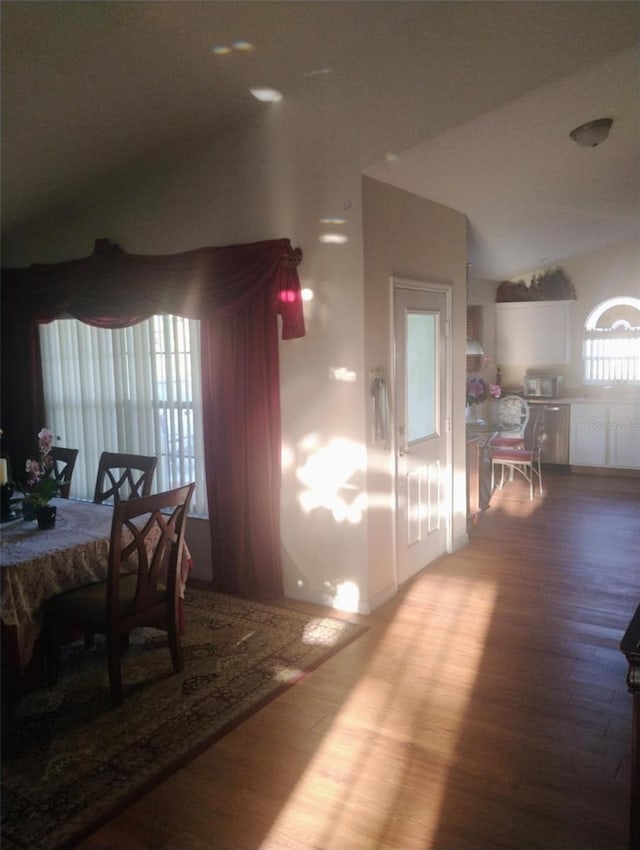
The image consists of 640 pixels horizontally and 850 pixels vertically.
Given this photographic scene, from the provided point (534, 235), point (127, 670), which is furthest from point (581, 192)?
point (127, 670)

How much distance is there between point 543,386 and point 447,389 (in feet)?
12.8

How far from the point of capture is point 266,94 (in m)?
3.73

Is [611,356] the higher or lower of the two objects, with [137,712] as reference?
higher

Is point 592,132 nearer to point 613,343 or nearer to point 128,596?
point 128,596

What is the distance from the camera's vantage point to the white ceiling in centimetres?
288

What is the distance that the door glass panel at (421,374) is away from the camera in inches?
175

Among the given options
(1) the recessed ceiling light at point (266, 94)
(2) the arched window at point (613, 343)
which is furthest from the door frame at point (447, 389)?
(2) the arched window at point (613, 343)

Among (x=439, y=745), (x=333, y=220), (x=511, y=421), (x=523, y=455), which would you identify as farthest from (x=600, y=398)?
(x=439, y=745)

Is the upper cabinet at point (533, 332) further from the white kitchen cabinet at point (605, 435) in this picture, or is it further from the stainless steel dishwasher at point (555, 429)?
the white kitchen cabinet at point (605, 435)

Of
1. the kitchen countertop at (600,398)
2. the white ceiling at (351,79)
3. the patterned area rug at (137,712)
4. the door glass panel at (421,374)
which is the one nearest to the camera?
the patterned area rug at (137,712)

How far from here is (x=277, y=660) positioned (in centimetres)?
344

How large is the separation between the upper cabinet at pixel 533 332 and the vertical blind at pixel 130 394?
16.8ft

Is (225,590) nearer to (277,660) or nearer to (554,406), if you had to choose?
(277,660)

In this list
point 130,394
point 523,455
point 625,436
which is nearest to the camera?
point 130,394
